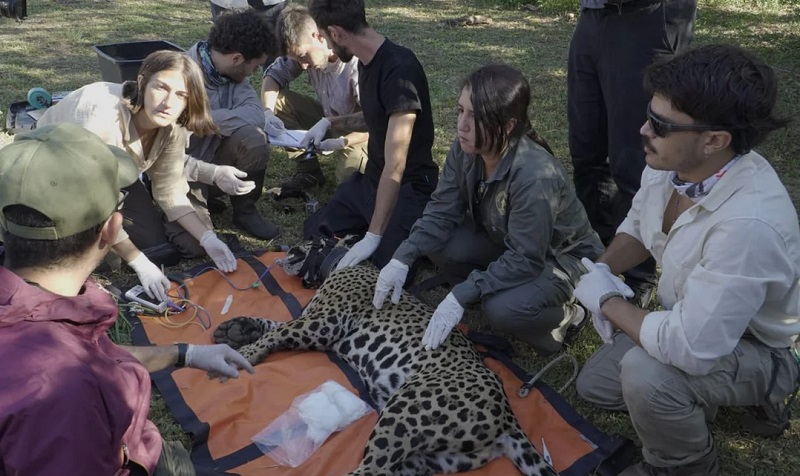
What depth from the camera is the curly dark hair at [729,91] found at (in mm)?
2689

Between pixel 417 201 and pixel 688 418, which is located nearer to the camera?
pixel 688 418

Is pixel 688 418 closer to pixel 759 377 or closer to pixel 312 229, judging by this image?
pixel 759 377

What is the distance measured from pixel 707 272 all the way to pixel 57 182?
2.31m

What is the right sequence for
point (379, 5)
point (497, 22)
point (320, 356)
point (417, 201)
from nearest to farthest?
point (320, 356) → point (417, 201) → point (497, 22) → point (379, 5)

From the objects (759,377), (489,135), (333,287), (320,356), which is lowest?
(320,356)

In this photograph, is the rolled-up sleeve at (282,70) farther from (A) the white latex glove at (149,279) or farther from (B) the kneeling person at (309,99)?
(A) the white latex glove at (149,279)

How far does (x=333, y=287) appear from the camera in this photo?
13.8ft

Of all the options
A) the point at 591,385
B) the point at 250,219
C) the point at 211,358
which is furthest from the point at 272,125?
the point at 591,385

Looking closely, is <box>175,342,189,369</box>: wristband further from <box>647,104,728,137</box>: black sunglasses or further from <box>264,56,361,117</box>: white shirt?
<box>264,56,361,117</box>: white shirt

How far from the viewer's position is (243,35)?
516cm

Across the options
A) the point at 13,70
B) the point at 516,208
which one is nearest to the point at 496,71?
the point at 516,208

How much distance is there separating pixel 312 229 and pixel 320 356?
150cm

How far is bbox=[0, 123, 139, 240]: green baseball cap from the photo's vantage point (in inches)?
77.8

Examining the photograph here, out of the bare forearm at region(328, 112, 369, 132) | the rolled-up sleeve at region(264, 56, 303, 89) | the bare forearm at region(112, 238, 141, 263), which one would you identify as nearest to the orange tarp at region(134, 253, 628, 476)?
the bare forearm at region(112, 238, 141, 263)
